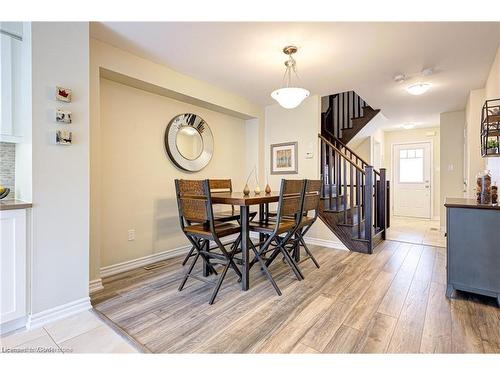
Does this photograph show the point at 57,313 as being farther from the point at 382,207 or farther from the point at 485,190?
the point at 382,207

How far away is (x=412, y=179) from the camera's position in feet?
21.5

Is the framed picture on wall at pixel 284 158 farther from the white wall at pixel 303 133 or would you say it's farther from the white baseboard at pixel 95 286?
the white baseboard at pixel 95 286

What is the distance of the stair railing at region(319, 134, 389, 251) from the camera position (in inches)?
131

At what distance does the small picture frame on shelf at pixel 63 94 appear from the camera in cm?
178

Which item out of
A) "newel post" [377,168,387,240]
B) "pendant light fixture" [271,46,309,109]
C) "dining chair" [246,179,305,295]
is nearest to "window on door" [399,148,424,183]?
Answer: "newel post" [377,168,387,240]

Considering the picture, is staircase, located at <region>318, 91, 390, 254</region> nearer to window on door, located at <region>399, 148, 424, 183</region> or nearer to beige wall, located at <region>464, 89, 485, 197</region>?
beige wall, located at <region>464, 89, 485, 197</region>

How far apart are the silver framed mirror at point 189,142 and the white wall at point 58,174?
4.13 ft

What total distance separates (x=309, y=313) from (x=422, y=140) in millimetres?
6438

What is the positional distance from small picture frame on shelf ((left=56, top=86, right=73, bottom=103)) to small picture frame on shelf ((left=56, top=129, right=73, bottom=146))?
0.22m

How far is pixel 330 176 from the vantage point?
12.4 ft

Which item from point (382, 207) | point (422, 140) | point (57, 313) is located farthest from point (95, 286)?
point (422, 140)
